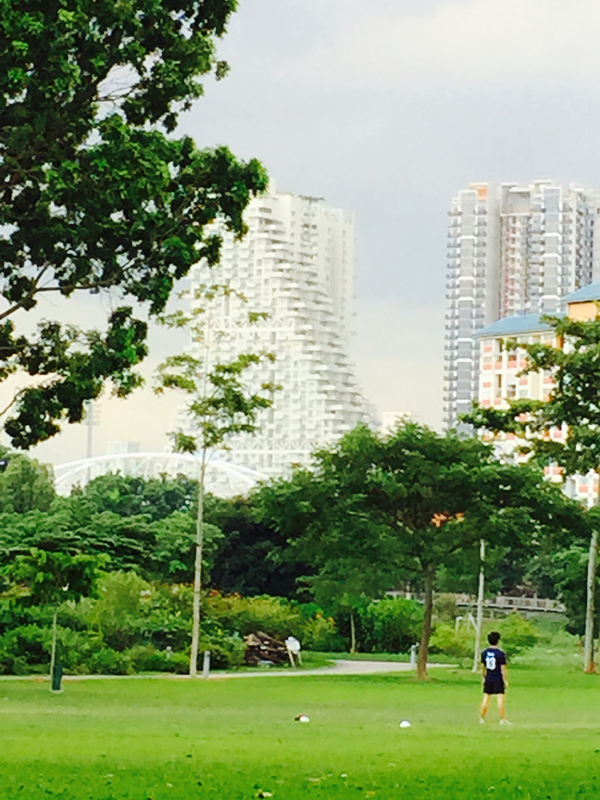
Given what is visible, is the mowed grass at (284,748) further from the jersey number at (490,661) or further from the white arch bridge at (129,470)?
the white arch bridge at (129,470)

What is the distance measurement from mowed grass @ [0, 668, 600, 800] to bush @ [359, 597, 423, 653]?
26206 mm

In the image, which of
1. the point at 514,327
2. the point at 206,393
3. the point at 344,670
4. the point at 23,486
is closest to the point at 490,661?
the point at 206,393

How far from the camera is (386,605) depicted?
53531 millimetres

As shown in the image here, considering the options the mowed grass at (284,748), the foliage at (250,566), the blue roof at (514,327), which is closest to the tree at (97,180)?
the mowed grass at (284,748)

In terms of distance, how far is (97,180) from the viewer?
23.1 m

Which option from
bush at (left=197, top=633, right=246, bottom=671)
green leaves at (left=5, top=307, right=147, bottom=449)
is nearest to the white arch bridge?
bush at (left=197, top=633, right=246, bottom=671)

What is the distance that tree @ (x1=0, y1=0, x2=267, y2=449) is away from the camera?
22469 millimetres

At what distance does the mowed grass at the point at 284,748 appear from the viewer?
10.6 m

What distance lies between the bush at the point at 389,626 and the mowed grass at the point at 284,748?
26.2m

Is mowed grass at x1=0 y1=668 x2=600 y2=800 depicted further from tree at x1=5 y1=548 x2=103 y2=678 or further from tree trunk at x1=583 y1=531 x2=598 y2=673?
tree trunk at x1=583 y1=531 x2=598 y2=673

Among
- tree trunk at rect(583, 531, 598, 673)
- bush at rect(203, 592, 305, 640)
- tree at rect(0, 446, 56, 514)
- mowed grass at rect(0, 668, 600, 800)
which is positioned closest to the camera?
mowed grass at rect(0, 668, 600, 800)

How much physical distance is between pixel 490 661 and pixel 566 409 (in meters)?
A: 25.9

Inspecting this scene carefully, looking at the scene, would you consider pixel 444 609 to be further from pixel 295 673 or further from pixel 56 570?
pixel 56 570

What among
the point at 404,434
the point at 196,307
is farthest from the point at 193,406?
the point at 404,434
